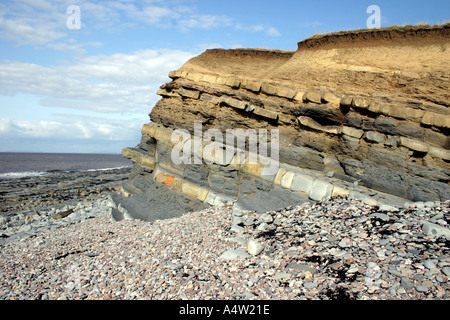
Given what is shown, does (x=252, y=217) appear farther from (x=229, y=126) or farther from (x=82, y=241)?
(x=82, y=241)

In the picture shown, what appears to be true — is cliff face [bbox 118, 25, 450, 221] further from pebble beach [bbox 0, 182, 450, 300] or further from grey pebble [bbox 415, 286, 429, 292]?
grey pebble [bbox 415, 286, 429, 292]

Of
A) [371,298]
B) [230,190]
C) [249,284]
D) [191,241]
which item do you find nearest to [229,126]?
[230,190]

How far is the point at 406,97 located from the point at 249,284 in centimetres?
780

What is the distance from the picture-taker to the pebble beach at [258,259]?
511 cm

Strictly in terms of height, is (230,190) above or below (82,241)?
above

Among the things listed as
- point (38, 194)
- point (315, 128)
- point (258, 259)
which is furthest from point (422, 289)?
point (38, 194)

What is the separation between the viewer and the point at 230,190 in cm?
1101

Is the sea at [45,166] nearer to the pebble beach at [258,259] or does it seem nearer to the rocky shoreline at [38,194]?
the rocky shoreline at [38,194]

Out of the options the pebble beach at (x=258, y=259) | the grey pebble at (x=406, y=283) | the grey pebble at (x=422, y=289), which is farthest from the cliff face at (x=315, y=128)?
the grey pebble at (x=422, y=289)

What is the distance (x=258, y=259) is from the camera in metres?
6.66

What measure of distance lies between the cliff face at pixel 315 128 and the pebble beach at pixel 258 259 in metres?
0.98

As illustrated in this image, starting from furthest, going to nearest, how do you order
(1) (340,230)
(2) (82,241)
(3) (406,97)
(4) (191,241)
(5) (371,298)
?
(2) (82,241), (3) (406,97), (4) (191,241), (1) (340,230), (5) (371,298)

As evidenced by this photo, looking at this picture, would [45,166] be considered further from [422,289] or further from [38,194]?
[422,289]

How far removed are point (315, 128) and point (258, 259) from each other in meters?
5.59
